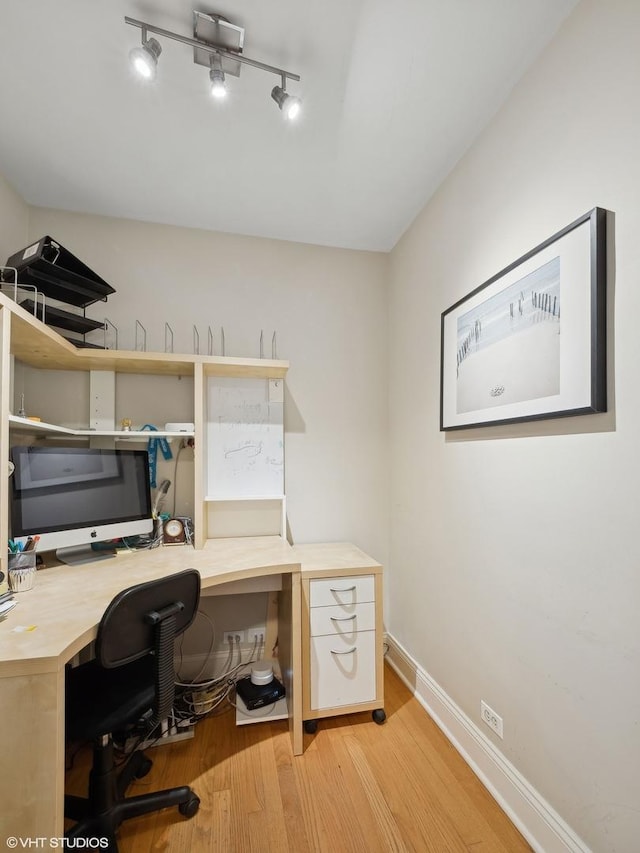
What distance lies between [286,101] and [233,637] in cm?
257

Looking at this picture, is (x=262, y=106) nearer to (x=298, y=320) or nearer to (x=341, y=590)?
(x=298, y=320)

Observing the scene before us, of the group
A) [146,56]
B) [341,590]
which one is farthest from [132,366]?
[341,590]

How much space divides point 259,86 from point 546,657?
2.21 metres

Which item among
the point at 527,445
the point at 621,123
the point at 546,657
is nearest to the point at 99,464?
the point at 527,445

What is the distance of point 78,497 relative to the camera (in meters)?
1.69

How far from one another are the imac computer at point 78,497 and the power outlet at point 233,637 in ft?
2.70

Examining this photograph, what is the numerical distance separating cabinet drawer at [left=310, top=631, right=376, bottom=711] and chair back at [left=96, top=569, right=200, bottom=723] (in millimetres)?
710

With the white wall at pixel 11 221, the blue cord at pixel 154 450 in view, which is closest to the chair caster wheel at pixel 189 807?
the blue cord at pixel 154 450

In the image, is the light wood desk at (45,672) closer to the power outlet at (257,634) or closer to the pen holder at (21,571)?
the pen holder at (21,571)

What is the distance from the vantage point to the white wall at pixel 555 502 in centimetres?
99

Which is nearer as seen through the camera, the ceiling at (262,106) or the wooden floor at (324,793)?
the ceiling at (262,106)

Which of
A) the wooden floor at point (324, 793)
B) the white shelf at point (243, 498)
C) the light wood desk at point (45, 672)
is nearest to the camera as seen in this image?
the light wood desk at point (45, 672)

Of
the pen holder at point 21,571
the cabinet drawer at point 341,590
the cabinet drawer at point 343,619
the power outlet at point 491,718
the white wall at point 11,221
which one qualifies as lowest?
the power outlet at point 491,718

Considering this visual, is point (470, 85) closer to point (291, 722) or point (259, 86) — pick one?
point (259, 86)
